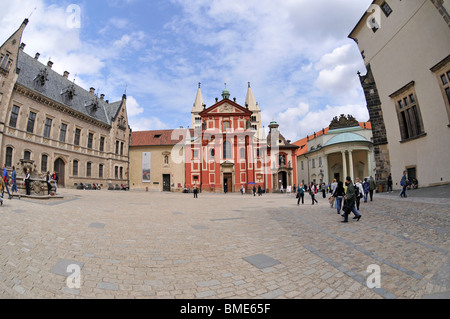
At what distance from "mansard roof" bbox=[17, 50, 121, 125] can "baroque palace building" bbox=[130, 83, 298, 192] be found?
892 cm

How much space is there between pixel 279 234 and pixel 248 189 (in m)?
33.2

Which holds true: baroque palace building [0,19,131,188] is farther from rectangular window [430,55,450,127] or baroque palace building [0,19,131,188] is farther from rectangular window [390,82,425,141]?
rectangular window [390,82,425,141]

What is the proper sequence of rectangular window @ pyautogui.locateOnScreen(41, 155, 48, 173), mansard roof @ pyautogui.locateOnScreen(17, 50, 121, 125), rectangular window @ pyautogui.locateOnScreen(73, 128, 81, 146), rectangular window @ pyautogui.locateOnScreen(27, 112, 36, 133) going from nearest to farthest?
rectangular window @ pyautogui.locateOnScreen(27, 112, 36, 133) → mansard roof @ pyautogui.locateOnScreen(17, 50, 121, 125) → rectangular window @ pyautogui.locateOnScreen(41, 155, 48, 173) → rectangular window @ pyautogui.locateOnScreen(73, 128, 81, 146)

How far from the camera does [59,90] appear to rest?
32.3 metres

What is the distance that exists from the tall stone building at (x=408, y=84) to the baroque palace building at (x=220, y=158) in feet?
78.5

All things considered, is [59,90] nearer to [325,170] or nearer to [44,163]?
[44,163]

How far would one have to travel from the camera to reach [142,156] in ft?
149

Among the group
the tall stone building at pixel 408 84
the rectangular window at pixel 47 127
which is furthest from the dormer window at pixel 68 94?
the tall stone building at pixel 408 84

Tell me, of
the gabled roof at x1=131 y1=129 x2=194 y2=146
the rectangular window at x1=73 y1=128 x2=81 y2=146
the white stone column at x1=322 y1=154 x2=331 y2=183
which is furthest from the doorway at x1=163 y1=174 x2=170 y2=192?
the white stone column at x1=322 y1=154 x2=331 y2=183

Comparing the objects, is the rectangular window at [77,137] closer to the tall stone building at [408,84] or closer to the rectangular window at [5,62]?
the rectangular window at [5,62]

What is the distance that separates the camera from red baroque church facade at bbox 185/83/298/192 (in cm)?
3988

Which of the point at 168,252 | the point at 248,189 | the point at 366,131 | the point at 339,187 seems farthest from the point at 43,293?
the point at 366,131
